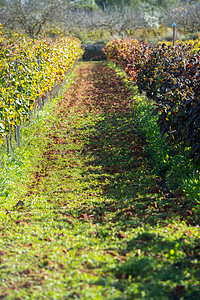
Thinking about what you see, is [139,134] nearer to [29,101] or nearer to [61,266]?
[29,101]

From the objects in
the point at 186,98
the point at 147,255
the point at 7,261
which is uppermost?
the point at 186,98

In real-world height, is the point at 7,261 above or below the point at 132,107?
above

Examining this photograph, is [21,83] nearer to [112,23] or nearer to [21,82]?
[21,82]

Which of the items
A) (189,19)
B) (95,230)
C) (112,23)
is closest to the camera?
(95,230)

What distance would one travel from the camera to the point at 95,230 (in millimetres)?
4199

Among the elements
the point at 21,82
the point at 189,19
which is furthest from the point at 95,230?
Result: the point at 189,19

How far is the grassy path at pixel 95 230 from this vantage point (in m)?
3.02

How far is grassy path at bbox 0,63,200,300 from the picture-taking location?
302 cm

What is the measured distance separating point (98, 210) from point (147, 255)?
4.80ft

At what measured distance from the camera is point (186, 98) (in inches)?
207

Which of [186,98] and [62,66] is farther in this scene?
[62,66]

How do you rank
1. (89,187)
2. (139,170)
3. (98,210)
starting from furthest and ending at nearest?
(139,170)
(89,187)
(98,210)

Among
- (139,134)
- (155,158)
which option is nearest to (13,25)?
(139,134)

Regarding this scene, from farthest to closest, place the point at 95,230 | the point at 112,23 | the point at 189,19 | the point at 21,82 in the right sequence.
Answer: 1. the point at 112,23
2. the point at 189,19
3. the point at 21,82
4. the point at 95,230
